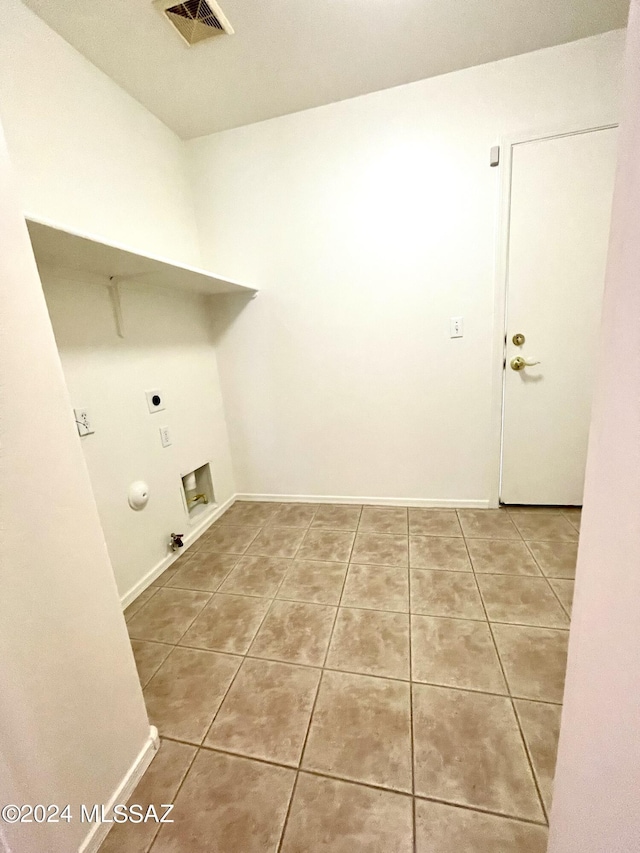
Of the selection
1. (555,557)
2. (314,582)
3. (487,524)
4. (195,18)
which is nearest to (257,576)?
(314,582)

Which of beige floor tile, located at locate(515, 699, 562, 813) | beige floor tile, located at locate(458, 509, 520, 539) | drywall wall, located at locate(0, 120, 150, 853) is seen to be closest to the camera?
drywall wall, located at locate(0, 120, 150, 853)

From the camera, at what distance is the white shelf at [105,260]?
1.04 metres

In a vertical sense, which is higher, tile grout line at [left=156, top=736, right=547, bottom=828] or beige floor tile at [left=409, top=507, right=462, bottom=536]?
tile grout line at [left=156, top=736, right=547, bottom=828]

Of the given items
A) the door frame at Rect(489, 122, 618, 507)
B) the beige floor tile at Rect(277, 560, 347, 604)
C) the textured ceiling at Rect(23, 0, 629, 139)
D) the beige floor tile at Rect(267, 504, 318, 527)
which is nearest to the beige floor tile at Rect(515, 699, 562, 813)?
the beige floor tile at Rect(277, 560, 347, 604)

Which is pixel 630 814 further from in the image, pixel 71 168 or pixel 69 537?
pixel 71 168

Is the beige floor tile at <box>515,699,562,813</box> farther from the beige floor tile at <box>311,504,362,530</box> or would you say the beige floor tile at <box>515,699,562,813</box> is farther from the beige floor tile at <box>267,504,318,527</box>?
the beige floor tile at <box>267,504,318,527</box>

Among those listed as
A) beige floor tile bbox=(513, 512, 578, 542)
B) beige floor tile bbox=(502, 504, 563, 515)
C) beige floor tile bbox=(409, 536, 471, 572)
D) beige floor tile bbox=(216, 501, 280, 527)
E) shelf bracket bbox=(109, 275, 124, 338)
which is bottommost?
beige floor tile bbox=(216, 501, 280, 527)

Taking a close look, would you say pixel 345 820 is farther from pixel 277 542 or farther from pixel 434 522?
pixel 434 522

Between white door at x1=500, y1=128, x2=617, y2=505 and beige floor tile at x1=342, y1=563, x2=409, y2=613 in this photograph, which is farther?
white door at x1=500, y1=128, x2=617, y2=505

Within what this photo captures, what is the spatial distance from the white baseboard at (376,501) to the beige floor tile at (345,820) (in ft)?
5.17

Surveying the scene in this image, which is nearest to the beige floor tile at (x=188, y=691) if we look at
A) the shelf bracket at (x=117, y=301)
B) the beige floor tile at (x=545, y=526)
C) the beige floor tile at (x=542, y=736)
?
the beige floor tile at (x=542, y=736)

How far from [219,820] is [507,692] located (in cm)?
89

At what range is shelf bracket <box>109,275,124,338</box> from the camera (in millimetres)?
1558

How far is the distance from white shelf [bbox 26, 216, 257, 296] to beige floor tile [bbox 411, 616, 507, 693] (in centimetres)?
183
